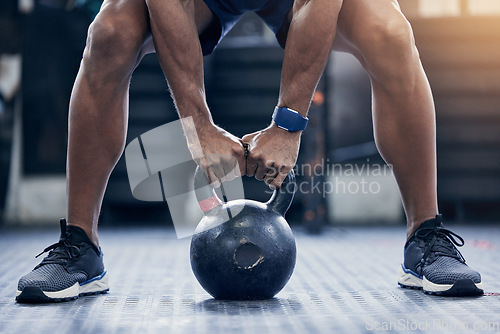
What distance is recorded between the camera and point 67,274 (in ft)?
4.85

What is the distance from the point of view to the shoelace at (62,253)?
1.51 m

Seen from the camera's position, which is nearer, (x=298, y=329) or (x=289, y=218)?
(x=298, y=329)

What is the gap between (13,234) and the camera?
355 cm

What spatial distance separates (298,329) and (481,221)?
Answer: 11.9 ft

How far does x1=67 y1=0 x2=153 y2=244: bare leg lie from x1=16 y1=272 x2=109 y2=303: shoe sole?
0.13 metres

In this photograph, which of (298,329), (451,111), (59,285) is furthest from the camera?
(451,111)

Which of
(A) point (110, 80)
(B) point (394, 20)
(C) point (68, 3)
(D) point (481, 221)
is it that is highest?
(C) point (68, 3)

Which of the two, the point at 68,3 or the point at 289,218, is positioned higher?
the point at 68,3

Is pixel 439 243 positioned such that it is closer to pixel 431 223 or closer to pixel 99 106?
pixel 431 223

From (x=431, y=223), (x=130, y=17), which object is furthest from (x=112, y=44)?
(x=431, y=223)

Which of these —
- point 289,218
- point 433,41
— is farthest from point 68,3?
point 433,41

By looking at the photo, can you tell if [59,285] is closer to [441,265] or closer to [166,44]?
[166,44]

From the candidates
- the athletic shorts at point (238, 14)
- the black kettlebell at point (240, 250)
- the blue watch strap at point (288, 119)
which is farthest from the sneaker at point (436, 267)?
the athletic shorts at point (238, 14)

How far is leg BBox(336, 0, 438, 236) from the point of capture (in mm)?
1525
